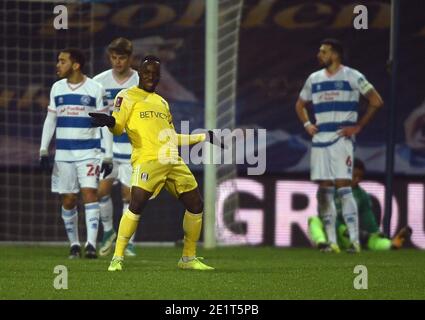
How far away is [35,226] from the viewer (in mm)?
13500

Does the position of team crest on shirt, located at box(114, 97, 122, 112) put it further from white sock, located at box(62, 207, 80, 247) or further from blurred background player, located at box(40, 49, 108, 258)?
white sock, located at box(62, 207, 80, 247)

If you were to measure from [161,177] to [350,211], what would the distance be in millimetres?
3534

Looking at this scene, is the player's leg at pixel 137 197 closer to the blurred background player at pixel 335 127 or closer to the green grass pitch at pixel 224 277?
the green grass pitch at pixel 224 277

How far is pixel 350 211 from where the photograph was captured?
12.3 meters

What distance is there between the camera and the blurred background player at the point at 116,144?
1150 cm

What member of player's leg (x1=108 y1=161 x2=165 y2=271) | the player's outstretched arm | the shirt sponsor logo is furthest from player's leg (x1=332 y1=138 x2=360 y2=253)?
player's leg (x1=108 y1=161 x2=165 y2=271)

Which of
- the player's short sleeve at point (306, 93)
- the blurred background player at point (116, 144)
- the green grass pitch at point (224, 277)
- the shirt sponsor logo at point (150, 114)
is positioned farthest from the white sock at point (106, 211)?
the shirt sponsor logo at point (150, 114)

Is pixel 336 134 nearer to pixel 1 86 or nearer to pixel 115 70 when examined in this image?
pixel 115 70

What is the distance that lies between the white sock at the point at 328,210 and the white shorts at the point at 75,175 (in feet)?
7.74

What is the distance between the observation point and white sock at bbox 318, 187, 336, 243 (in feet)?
40.7

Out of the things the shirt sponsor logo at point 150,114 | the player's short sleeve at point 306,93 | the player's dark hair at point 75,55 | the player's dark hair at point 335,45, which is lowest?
the shirt sponsor logo at point 150,114

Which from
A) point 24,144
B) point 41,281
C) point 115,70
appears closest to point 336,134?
point 115,70

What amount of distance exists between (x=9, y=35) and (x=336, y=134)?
3.65m

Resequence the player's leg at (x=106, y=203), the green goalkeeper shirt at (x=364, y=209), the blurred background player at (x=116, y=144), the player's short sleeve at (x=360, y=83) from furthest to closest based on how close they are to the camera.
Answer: the green goalkeeper shirt at (x=364, y=209)
the player's short sleeve at (x=360, y=83)
the player's leg at (x=106, y=203)
the blurred background player at (x=116, y=144)
